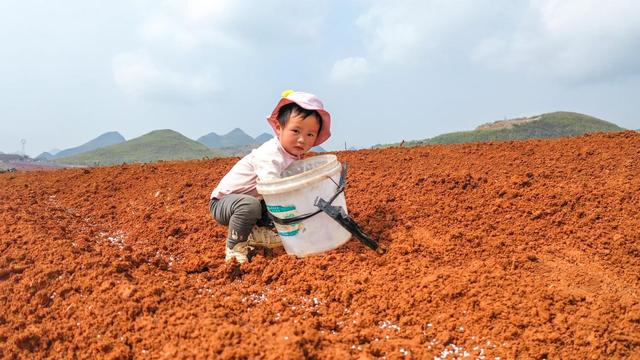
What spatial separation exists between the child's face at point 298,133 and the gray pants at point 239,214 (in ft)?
1.61

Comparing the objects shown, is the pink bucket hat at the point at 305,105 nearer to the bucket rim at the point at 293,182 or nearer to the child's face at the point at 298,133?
the child's face at the point at 298,133

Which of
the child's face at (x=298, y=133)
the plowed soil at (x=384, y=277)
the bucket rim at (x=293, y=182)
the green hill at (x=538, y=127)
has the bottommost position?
the plowed soil at (x=384, y=277)

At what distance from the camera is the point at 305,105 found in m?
2.96

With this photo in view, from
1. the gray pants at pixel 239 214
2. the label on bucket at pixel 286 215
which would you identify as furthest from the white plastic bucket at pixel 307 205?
the gray pants at pixel 239 214

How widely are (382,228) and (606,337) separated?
5.92 ft

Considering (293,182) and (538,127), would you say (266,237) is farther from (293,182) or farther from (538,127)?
(538,127)

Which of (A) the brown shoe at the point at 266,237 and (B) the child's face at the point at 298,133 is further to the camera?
(A) the brown shoe at the point at 266,237

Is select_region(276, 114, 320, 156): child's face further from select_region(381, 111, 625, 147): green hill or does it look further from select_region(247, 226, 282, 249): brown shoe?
select_region(381, 111, 625, 147): green hill

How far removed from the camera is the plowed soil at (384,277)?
6.93 feet

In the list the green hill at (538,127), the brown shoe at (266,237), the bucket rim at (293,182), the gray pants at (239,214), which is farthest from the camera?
the green hill at (538,127)

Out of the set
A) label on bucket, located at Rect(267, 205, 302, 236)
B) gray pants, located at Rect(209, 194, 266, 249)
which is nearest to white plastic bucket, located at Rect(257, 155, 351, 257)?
label on bucket, located at Rect(267, 205, 302, 236)

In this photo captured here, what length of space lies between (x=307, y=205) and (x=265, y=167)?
0.39m

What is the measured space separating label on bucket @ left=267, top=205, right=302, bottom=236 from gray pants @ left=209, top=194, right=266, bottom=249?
0.70ft

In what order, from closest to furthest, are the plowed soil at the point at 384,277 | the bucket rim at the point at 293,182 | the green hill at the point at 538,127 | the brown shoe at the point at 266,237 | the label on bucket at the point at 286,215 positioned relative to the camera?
the plowed soil at the point at 384,277 → the bucket rim at the point at 293,182 → the label on bucket at the point at 286,215 → the brown shoe at the point at 266,237 → the green hill at the point at 538,127
